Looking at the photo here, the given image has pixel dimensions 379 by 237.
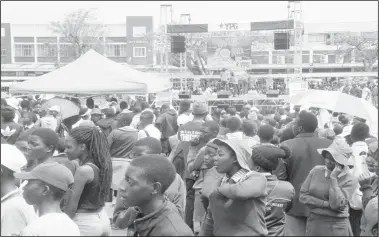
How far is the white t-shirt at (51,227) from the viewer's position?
9.19 feet

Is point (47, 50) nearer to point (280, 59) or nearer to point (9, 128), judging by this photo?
point (280, 59)

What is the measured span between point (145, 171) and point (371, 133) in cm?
453

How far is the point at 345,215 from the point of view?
4848 mm

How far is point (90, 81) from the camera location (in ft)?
34.1

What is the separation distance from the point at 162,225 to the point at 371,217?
8.33 feet

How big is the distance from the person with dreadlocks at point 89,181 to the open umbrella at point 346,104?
11.2 feet

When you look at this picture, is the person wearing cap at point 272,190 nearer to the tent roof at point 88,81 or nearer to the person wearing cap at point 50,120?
the person wearing cap at point 50,120

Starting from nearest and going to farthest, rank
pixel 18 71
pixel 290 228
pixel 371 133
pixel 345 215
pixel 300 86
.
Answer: pixel 345 215, pixel 290 228, pixel 371 133, pixel 300 86, pixel 18 71

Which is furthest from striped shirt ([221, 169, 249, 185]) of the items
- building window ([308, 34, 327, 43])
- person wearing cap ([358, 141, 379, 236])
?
building window ([308, 34, 327, 43])

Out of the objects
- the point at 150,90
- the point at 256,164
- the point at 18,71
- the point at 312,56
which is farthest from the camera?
the point at 312,56

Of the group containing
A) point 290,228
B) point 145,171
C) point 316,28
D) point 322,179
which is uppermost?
point 316,28

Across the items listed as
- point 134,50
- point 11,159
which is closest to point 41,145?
point 11,159

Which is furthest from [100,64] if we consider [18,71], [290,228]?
[18,71]

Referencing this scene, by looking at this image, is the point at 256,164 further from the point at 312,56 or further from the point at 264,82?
the point at 312,56
